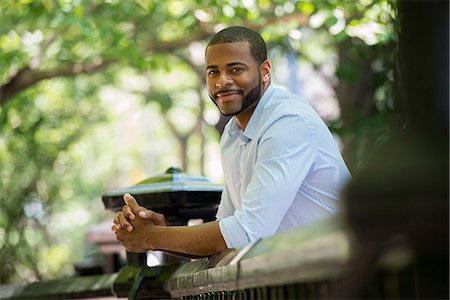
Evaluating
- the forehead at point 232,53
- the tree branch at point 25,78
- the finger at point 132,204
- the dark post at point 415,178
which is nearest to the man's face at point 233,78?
the forehead at point 232,53

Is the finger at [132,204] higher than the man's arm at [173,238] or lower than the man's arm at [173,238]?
higher

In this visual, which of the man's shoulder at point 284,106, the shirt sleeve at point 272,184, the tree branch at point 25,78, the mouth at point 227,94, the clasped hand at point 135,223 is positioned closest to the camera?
the shirt sleeve at point 272,184

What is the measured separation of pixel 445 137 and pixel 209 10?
10.0 meters

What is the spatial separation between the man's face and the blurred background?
0.53 m

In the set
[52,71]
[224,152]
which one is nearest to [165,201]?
[224,152]

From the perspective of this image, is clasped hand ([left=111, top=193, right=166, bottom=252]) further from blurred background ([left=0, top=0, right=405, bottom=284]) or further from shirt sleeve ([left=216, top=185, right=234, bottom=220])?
blurred background ([left=0, top=0, right=405, bottom=284])

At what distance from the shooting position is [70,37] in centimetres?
1401

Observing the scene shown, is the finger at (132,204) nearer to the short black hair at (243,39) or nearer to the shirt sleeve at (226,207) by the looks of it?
the shirt sleeve at (226,207)

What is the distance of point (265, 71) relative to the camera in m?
4.89

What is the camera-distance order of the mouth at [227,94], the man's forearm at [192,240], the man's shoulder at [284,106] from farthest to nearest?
the mouth at [227,94]
the man's shoulder at [284,106]
the man's forearm at [192,240]

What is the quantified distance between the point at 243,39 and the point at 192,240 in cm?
89

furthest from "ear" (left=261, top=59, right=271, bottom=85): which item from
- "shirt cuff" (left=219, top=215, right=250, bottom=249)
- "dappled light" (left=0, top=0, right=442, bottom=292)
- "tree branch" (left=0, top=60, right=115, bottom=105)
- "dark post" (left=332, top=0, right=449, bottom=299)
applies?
"tree branch" (left=0, top=60, right=115, bottom=105)

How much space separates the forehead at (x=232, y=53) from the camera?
475 cm

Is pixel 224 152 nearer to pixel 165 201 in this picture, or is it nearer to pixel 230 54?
pixel 230 54
